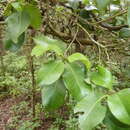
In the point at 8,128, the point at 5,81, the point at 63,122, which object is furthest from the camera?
the point at 5,81

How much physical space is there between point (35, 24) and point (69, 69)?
20 cm

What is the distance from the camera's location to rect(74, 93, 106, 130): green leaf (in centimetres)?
47

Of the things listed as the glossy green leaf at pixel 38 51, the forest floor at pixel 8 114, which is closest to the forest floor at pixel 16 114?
the forest floor at pixel 8 114

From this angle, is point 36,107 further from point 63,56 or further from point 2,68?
point 63,56

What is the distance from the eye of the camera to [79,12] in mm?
935

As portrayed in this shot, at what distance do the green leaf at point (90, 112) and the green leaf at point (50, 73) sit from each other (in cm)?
7

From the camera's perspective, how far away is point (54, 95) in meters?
0.60

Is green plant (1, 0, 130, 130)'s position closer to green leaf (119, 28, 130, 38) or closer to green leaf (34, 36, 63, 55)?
green leaf (34, 36, 63, 55)

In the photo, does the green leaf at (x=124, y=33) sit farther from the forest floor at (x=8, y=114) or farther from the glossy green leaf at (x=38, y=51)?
the forest floor at (x=8, y=114)

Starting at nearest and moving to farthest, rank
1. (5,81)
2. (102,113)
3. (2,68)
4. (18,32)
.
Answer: (102,113)
(18,32)
(5,81)
(2,68)

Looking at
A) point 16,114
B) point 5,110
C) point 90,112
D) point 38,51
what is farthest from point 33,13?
point 5,110

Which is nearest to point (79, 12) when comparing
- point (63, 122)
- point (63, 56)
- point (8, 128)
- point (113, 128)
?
point (63, 56)

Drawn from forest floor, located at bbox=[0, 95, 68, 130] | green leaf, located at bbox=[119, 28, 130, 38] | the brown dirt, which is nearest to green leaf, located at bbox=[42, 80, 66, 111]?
green leaf, located at bbox=[119, 28, 130, 38]

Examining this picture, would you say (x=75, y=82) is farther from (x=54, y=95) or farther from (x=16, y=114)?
(x=16, y=114)
